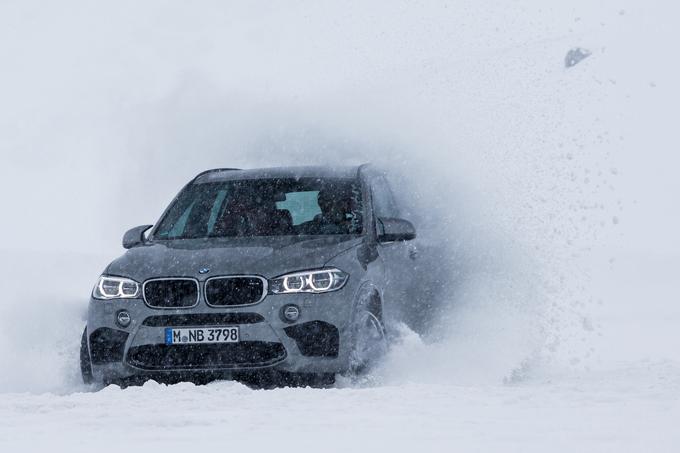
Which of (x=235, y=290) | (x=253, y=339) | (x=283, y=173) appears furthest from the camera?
(x=283, y=173)

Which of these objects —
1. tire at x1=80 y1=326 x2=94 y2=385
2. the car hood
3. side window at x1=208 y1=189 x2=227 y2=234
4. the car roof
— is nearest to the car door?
the car roof

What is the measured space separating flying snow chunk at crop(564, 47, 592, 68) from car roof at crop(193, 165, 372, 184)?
35.0 m

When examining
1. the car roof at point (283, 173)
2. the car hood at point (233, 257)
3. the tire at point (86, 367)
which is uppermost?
the car roof at point (283, 173)

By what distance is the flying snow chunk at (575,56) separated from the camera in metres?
42.6

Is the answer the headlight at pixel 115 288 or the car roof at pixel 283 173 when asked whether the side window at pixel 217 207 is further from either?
the headlight at pixel 115 288

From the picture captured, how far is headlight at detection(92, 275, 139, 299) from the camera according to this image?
695 cm

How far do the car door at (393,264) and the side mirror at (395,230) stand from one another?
0.34ft

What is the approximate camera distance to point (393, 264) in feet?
26.2

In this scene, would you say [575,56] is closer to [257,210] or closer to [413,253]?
[413,253]

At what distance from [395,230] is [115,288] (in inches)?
72.9

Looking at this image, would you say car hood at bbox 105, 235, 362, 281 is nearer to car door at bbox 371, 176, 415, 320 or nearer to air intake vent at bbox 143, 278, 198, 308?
air intake vent at bbox 143, 278, 198, 308

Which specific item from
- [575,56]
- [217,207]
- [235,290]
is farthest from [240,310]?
[575,56]

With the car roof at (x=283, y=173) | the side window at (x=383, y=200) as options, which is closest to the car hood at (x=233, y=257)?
the side window at (x=383, y=200)

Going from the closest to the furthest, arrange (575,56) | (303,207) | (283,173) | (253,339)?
(253,339)
(283,173)
(303,207)
(575,56)
